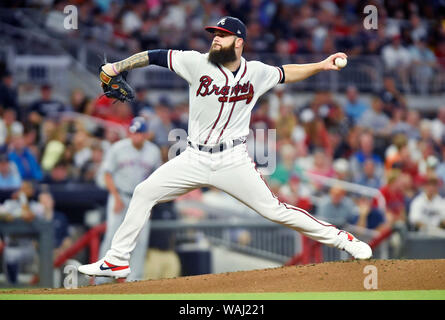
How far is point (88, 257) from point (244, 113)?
14.7 feet

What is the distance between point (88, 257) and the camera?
1024 cm

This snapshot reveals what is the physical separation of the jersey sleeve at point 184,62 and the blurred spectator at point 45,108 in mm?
6668

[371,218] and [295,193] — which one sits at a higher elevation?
[295,193]

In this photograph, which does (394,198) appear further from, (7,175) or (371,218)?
(7,175)

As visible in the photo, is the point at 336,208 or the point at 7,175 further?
the point at 336,208

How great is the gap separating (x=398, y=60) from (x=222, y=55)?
11.0m

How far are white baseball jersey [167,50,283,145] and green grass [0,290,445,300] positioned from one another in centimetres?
122

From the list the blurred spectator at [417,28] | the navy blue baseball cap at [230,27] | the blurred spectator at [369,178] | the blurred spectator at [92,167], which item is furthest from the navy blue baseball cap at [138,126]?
the blurred spectator at [417,28]

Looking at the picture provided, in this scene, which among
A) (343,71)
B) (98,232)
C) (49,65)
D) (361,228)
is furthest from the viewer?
(343,71)

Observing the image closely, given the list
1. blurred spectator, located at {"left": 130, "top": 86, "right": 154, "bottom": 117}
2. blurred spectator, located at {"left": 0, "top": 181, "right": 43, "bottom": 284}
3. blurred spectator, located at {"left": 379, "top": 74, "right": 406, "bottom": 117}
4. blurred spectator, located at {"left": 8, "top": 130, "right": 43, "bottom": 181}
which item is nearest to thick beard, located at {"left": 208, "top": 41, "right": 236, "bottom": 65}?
blurred spectator, located at {"left": 0, "top": 181, "right": 43, "bottom": 284}

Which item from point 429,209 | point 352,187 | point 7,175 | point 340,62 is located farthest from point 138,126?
point 429,209

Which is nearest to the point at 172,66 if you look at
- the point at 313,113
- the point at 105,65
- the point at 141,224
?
the point at 105,65

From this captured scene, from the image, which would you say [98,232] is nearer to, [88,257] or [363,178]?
[88,257]

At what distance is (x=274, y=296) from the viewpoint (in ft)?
18.9
